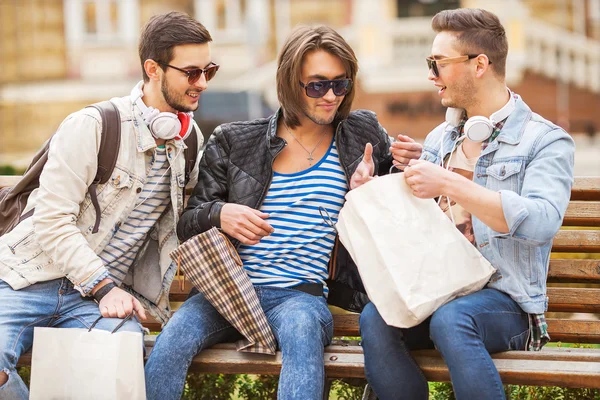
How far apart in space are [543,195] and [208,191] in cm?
136

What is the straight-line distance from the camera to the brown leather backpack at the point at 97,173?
3404mm

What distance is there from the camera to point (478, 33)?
10.7 feet

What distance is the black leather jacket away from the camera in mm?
3498

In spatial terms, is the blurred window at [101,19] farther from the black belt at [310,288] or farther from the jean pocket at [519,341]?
the jean pocket at [519,341]

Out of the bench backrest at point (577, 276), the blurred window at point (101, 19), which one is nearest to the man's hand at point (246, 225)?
the bench backrest at point (577, 276)

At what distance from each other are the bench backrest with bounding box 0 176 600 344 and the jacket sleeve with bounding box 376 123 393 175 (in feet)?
2.11

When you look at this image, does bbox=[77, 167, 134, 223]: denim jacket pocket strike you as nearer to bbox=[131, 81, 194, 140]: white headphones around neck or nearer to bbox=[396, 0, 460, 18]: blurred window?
bbox=[131, 81, 194, 140]: white headphones around neck

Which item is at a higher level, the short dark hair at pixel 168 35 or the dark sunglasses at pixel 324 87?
the short dark hair at pixel 168 35

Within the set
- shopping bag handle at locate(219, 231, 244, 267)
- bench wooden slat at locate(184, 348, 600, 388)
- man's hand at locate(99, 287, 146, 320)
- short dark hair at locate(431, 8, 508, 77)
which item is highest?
short dark hair at locate(431, 8, 508, 77)

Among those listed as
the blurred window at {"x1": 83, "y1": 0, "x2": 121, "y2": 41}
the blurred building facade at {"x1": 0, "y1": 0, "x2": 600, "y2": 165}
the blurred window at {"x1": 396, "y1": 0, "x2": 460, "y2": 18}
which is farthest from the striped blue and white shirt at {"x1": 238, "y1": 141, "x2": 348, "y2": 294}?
A: the blurred window at {"x1": 83, "y1": 0, "x2": 121, "y2": 41}

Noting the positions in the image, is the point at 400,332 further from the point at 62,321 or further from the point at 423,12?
the point at 423,12

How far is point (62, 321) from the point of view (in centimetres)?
338

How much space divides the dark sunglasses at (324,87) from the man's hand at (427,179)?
0.58m

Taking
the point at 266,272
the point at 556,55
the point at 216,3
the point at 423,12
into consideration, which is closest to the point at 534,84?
the point at 556,55
